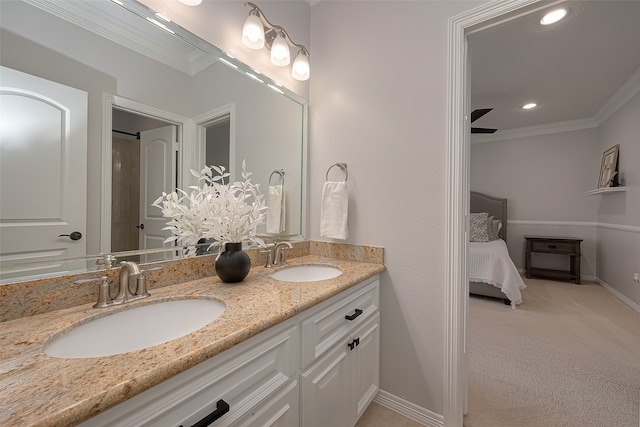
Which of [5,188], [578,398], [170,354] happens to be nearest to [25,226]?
[5,188]

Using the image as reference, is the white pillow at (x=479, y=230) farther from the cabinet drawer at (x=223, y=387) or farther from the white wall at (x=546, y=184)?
the cabinet drawer at (x=223, y=387)

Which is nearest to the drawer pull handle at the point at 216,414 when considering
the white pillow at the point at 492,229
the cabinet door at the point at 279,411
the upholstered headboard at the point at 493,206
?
the cabinet door at the point at 279,411

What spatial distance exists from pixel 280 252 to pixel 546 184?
5.03m

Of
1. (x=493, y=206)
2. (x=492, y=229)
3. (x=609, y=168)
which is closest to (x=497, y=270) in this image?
(x=492, y=229)

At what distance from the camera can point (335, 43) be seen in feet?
5.65

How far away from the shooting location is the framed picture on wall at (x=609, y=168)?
11.1ft

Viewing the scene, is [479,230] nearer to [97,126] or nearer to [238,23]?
[238,23]

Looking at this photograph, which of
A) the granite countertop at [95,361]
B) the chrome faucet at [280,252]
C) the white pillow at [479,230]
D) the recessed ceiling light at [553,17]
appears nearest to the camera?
the granite countertop at [95,361]

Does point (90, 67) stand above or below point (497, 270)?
above

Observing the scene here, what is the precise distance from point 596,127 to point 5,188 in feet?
20.5

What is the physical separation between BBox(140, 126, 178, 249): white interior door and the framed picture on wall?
16.1 ft

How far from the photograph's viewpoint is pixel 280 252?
5.02ft

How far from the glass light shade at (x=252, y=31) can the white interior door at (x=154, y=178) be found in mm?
638

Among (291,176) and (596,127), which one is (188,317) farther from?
(596,127)
